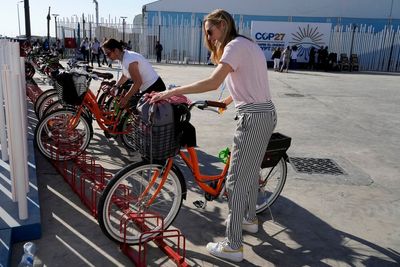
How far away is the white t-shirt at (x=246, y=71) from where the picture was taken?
9.07 ft

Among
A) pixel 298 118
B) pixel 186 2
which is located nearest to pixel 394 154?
pixel 298 118

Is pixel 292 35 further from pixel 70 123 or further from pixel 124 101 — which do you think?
pixel 70 123

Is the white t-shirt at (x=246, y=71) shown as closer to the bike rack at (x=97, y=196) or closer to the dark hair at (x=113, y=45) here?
the bike rack at (x=97, y=196)

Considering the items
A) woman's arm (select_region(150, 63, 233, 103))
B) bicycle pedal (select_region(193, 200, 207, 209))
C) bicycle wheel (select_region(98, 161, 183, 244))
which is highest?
woman's arm (select_region(150, 63, 233, 103))

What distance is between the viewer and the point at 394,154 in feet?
21.6

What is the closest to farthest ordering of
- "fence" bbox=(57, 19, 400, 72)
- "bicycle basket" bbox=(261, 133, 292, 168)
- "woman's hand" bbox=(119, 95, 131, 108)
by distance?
1. "bicycle basket" bbox=(261, 133, 292, 168)
2. "woman's hand" bbox=(119, 95, 131, 108)
3. "fence" bbox=(57, 19, 400, 72)

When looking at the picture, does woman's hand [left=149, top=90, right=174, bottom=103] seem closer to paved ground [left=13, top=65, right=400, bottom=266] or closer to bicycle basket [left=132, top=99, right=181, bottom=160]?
bicycle basket [left=132, top=99, right=181, bottom=160]

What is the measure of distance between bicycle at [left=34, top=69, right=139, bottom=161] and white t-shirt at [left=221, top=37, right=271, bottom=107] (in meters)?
2.77

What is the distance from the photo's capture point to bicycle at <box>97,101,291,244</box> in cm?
318

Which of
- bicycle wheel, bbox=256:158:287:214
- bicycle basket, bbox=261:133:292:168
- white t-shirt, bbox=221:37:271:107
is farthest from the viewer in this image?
bicycle wheel, bbox=256:158:287:214

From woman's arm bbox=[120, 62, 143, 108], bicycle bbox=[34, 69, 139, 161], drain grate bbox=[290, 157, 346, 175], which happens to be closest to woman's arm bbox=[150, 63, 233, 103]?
woman's arm bbox=[120, 62, 143, 108]

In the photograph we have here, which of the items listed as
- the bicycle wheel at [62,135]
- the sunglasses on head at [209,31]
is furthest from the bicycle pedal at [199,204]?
the bicycle wheel at [62,135]

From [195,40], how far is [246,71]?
86.2ft

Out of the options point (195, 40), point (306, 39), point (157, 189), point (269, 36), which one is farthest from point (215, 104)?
point (195, 40)
